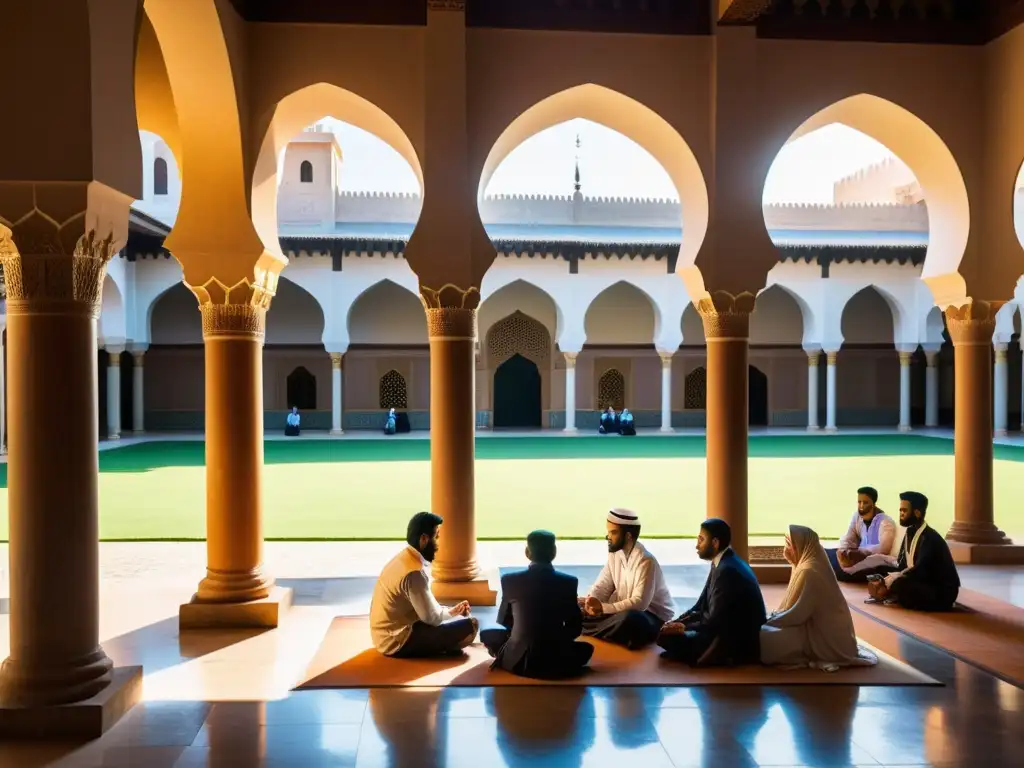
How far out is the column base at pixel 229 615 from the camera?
5477 millimetres

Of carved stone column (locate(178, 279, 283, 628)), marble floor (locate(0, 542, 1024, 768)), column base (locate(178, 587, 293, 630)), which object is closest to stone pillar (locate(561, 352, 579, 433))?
carved stone column (locate(178, 279, 283, 628))

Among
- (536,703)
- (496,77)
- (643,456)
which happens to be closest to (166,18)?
(496,77)

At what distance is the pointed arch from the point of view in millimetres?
6320

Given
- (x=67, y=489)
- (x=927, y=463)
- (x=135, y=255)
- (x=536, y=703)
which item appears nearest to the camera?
(x=67, y=489)

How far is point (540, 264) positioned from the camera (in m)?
21.7

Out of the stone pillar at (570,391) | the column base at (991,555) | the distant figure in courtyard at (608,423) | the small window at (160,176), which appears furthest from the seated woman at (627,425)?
the column base at (991,555)

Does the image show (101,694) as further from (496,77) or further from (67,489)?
(496,77)

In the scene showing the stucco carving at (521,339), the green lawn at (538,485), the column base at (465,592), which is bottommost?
the green lawn at (538,485)

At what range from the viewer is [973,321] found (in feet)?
24.0

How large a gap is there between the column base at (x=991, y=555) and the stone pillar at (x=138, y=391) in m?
19.2

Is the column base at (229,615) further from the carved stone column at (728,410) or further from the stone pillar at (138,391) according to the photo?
the stone pillar at (138,391)

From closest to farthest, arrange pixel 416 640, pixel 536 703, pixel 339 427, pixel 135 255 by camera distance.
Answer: pixel 536 703 < pixel 416 640 < pixel 135 255 < pixel 339 427

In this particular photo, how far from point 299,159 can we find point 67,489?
21.1 meters

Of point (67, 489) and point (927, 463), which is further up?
point (67, 489)
